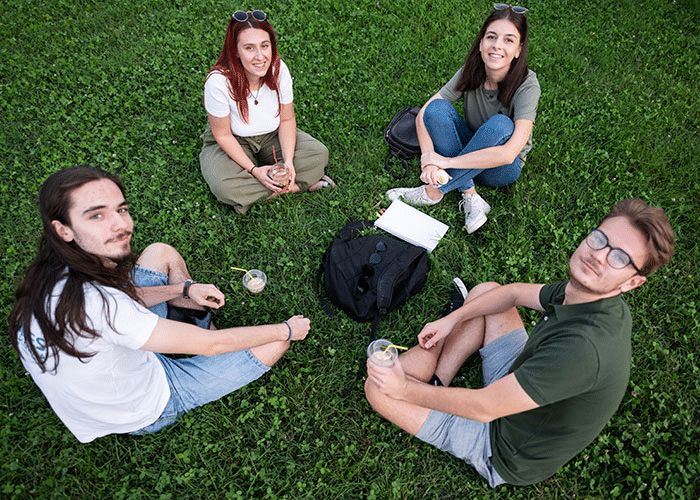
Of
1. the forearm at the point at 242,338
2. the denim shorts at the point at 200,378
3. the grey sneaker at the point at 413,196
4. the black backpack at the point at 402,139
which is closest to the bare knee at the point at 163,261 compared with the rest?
the denim shorts at the point at 200,378

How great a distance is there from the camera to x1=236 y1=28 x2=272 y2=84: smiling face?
3865 millimetres

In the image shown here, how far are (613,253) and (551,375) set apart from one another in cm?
72

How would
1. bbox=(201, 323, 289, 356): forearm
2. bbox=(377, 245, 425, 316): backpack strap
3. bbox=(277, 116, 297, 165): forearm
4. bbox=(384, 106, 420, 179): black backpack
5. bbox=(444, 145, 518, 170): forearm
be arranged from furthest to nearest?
bbox=(384, 106, 420, 179): black backpack → bbox=(277, 116, 297, 165): forearm → bbox=(444, 145, 518, 170): forearm → bbox=(377, 245, 425, 316): backpack strap → bbox=(201, 323, 289, 356): forearm

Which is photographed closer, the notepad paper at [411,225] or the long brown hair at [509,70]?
the long brown hair at [509,70]

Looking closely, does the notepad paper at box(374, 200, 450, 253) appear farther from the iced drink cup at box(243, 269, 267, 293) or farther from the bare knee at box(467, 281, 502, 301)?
the iced drink cup at box(243, 269, 267, 293)

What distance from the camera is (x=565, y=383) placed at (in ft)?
7.24

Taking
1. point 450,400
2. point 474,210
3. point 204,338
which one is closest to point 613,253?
point 450,400

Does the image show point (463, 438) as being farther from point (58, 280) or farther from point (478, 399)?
point (58, 280)

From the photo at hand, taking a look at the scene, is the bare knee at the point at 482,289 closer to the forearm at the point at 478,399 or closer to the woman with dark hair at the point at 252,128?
the forearm at the point at 478,399

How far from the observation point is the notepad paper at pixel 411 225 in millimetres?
4324

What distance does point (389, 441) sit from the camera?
10.8 ft

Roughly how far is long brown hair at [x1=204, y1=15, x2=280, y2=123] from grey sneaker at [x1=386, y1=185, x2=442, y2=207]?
159cm

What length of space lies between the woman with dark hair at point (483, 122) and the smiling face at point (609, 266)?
199 cm

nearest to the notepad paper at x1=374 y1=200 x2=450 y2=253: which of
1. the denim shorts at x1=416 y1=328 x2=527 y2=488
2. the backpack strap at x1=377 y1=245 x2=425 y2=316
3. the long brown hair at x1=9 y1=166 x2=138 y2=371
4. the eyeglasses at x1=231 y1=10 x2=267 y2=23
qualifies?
the backpack strap at x1=377 y1=245 x2=425 y2=316
